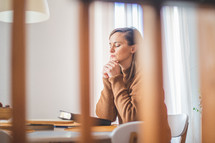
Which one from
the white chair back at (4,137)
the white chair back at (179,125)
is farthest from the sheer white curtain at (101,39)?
the white chair back at (4,137)

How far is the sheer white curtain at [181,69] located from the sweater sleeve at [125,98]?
932 mm

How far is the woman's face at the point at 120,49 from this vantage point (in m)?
2.41

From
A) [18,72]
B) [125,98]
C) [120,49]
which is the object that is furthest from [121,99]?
[18,72]

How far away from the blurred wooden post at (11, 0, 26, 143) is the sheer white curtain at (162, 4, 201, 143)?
287 cm

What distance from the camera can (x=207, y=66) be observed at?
45 centimetres

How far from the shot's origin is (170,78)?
3160mm

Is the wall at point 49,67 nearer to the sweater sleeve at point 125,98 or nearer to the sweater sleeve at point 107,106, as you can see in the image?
the sweater sleeve at point 107,106

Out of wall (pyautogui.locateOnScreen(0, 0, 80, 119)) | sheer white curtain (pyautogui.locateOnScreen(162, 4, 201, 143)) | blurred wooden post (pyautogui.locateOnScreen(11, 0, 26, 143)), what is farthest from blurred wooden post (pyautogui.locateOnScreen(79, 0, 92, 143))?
sheer white curtain (pyautogui.locateOnScreen(162, 4, 201, 143))

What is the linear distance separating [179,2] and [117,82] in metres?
1.96

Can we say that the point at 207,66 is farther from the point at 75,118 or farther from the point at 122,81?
the point at 122,81

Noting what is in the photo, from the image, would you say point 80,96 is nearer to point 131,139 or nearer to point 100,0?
point 100,0

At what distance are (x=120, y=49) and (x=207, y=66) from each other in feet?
6.62

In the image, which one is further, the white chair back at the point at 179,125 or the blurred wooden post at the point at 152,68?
the white chair back at the point at 179,125

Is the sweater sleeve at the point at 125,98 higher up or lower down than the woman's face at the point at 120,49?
lower down
